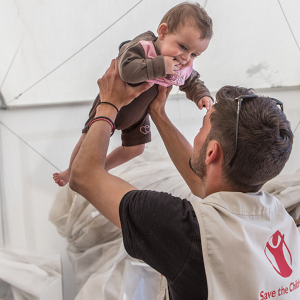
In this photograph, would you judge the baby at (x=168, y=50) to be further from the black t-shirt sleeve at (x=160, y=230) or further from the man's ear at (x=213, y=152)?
the black t-shirt sleeve at (x=160, y=230)

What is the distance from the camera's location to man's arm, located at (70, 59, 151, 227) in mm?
673

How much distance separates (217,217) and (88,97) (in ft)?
4.39

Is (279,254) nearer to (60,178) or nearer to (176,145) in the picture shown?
(176,145)

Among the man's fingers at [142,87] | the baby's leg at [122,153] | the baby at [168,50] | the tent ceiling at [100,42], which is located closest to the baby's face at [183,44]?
the baby at [168,50]

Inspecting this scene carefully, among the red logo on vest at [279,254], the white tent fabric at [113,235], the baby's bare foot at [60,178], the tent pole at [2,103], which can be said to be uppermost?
the tent pole at [2,103]

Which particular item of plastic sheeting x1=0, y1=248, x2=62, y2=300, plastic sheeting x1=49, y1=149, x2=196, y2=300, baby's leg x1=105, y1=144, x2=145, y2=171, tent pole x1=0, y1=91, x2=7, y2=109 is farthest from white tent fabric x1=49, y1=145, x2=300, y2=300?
tent pole x1=0, y1=91, x2=7, y2=109

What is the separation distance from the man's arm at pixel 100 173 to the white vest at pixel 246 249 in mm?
180

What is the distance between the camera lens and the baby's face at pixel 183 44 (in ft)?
2.68

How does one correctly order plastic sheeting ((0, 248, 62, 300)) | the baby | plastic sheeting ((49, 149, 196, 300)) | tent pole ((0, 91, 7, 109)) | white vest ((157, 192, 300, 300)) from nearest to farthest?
white vest ((157, 192, 300, 300)) < the baby < plastic sheeting ((0, 248, 62, 300)) < plastic sheeting ((49, 149, 196, 300)) < tent pole ((0, 91, 7, 109))

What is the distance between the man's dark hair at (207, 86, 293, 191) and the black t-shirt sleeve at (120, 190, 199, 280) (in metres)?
0.16

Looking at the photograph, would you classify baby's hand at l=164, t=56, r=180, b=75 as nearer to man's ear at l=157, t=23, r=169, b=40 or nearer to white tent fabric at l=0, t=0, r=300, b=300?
man's ear at l=157, t=23, r=169, b=40

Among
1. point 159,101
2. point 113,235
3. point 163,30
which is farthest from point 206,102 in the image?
point 113,235

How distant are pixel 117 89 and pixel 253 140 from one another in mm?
419

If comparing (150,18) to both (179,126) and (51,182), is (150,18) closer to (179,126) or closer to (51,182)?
(179,126)
